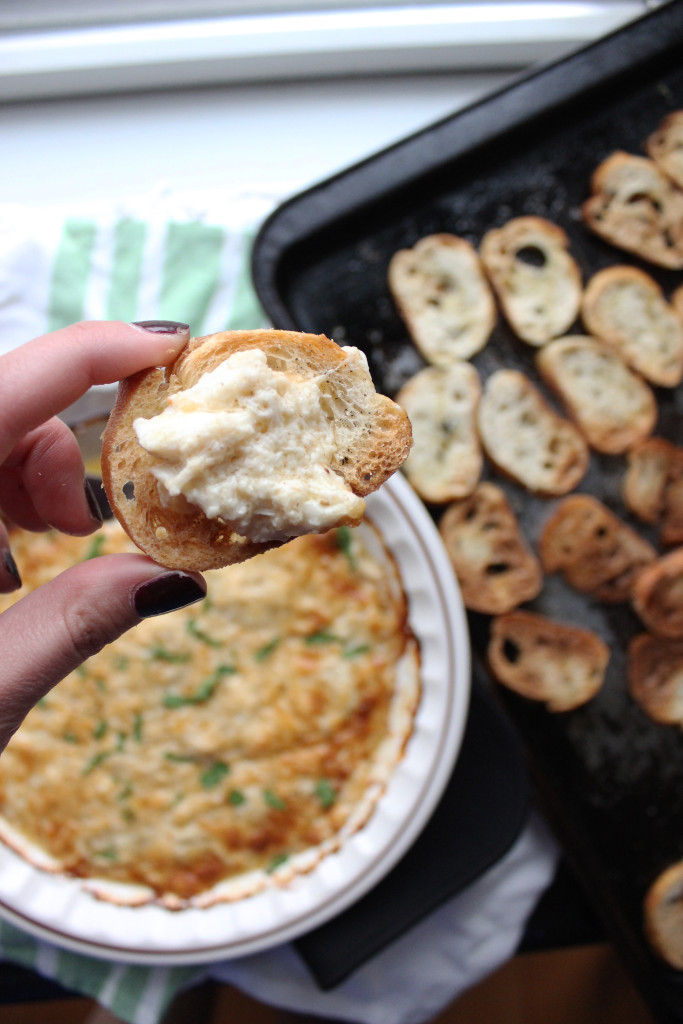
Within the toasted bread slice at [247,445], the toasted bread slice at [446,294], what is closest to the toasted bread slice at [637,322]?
the toasted bread slice at [446,294]

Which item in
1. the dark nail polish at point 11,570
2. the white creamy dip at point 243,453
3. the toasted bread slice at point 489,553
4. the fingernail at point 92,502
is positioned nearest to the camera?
the white creamy dip at point 243,453

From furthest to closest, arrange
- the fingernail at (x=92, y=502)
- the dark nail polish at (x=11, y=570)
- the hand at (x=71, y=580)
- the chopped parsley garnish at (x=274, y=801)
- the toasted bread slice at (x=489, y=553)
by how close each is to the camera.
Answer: the toasted bread slice at (x=489, y=553) → the chopped parsley garnish at (x=274, y=801) → the fingernail at (x=92, y=502) → the dark nail polish at (x=11, y=570) → the hand at (x=71, y=580)

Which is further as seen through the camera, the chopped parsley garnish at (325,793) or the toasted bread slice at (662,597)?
the toasted bread slice at (662,597)

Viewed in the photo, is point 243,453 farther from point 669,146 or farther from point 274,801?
point 669,146

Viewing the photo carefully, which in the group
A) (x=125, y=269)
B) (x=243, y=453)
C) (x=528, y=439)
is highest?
(x=125, y=269)

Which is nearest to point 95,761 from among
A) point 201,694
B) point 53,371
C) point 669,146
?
point 201,694

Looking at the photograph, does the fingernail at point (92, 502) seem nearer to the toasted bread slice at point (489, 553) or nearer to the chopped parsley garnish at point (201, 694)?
the chopped parsley garnish at point (201, 694)

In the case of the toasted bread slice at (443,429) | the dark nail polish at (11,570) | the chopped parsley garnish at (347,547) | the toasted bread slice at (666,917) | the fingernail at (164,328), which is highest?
the fingernail at (164,328)

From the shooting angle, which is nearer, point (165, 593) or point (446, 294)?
point (165, 593)
